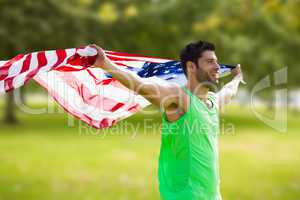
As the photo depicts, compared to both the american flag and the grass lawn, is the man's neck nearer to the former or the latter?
the american flag

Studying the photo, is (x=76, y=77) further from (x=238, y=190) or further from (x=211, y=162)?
(x=238, y=190)

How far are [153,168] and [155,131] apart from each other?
1021 cm

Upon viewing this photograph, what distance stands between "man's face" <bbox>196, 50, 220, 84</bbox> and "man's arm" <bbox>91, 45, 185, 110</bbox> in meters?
0.23

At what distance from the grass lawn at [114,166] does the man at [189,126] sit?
466cm

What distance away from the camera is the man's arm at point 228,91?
456 cm

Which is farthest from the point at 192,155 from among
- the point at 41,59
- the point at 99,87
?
the point at 99,87

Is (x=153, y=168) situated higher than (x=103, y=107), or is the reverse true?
(x=103, y=107)

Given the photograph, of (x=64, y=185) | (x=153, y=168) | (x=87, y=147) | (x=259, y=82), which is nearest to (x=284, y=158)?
(x=153, y=168)

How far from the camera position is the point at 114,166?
1204 cm

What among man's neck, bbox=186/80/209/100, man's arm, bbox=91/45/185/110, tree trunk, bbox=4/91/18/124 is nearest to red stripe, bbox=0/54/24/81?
man's arm, bbox=91/45/185/110

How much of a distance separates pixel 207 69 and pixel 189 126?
0.46 metres

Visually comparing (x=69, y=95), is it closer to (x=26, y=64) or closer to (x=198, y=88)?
(x=26, y=64)

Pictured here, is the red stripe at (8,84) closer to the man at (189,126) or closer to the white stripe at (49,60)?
the white stripe at (49,60)

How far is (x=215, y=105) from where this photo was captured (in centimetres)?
397
